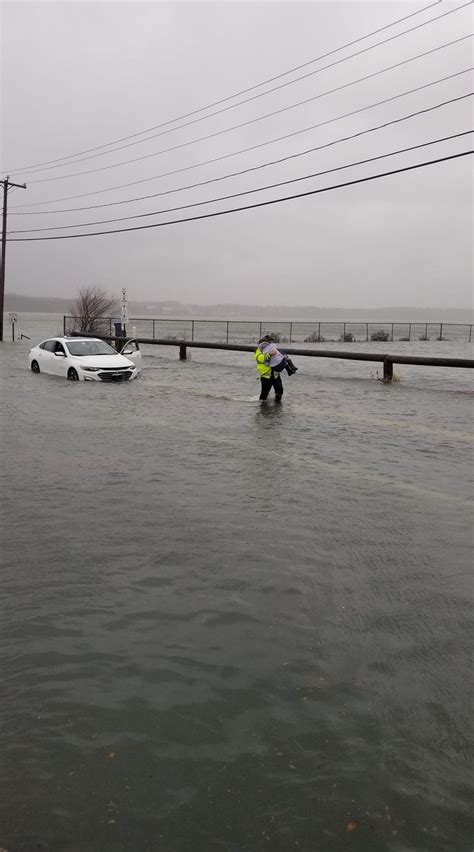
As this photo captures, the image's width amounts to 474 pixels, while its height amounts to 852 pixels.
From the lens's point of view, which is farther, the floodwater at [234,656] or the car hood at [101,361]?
the car hood at [101,361]

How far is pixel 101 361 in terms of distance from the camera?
18797 mm

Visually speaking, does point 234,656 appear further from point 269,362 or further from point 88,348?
point 88,348

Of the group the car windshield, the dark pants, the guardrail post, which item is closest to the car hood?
the car windshield

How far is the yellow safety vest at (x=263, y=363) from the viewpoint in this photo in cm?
1407

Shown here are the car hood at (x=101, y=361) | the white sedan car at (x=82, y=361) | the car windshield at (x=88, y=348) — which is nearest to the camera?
the white sedan car at (x=82, y=361)

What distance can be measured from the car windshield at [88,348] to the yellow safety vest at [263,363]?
6.99 m

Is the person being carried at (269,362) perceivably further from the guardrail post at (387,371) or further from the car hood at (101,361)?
the guardrail post at (387,371)

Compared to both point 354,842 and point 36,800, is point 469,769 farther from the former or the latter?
point 36,800

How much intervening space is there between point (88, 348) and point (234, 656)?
17.2 metres

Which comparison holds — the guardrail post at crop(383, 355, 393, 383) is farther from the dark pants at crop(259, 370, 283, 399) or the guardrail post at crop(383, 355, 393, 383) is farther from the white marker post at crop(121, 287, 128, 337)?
the white marker post at crop(121, 287, 128, 337)

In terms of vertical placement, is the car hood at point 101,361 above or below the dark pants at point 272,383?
above

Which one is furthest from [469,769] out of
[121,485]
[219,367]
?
[219,367]

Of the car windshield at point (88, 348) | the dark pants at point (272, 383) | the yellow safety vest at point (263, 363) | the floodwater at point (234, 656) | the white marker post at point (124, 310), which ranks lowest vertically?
the floodwater at point (234, 656)

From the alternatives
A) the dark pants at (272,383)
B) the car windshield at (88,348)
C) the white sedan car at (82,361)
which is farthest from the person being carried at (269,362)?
the car windshield at (88,348)
